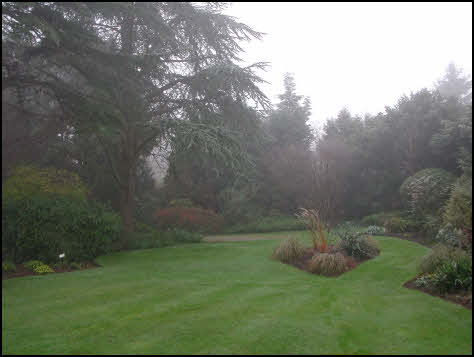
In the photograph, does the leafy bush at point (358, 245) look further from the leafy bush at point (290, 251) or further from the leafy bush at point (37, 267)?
the leafy bush at point (37, 267)

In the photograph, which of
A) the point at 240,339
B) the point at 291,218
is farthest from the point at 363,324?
the point at 291,218

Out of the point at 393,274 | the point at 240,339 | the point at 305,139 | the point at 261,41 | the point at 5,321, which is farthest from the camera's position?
the point at 305,139

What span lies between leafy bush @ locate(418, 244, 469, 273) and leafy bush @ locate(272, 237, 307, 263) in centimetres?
310

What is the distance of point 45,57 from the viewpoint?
9.77 metres

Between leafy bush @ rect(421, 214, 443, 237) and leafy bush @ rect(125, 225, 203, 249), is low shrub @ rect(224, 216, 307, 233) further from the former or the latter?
leafy bush @ rect(421, 214, 443, 237)

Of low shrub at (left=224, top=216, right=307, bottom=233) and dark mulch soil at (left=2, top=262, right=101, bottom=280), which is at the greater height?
low shrub at (left=224, top=216, right=307, bottom=233)

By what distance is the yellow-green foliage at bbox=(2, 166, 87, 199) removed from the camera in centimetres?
997

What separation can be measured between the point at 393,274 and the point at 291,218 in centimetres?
1243

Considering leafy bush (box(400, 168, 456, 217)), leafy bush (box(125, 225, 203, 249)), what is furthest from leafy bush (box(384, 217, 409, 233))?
leafy bush (box(125, 225, 203, 249))

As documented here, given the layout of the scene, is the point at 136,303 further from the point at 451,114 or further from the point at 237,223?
the point at 451,114

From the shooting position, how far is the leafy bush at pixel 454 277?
528 cm

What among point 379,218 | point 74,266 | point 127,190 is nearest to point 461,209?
point 379,218

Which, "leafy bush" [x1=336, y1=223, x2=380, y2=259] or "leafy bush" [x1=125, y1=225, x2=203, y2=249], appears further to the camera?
"leafy bush" [x1=125, y1=225, x2=203, y2=249]

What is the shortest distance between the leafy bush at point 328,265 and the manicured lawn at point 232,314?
33 cm
